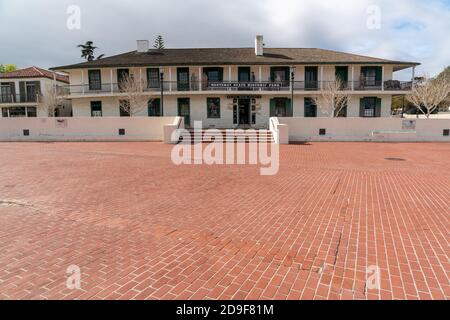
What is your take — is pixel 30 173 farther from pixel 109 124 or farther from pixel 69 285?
pixel 109 124

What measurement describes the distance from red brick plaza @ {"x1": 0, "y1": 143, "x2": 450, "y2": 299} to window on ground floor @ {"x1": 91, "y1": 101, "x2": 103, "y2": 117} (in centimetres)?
1989

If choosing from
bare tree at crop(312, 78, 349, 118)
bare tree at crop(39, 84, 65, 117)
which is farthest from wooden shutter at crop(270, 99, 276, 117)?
bare tree at crop(39, 84, 65, 117)

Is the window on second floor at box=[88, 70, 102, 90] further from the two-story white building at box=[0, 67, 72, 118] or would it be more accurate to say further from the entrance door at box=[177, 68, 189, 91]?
the two-story white building at box=[0, 67, 72, 118]

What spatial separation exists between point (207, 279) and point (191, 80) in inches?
991

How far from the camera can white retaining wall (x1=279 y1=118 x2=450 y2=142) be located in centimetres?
2056

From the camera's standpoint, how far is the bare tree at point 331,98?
23.8 meters

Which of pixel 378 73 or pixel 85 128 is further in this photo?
pixel 378 73

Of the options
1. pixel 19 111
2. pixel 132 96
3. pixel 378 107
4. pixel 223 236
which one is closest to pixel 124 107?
pixel 132 96

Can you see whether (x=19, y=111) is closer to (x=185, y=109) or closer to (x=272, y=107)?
(x=185, y=109)

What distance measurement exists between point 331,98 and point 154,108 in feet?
50.7

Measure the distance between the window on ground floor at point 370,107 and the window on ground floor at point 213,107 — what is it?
12.9 meters

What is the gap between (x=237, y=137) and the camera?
2038 centimetres

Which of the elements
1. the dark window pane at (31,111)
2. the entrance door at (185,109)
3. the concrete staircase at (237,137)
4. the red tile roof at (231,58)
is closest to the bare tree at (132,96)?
the red tile roof at (231,58)

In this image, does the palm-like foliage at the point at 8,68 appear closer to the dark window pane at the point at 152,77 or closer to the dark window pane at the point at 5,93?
the dark window pane at the point at 5,93
